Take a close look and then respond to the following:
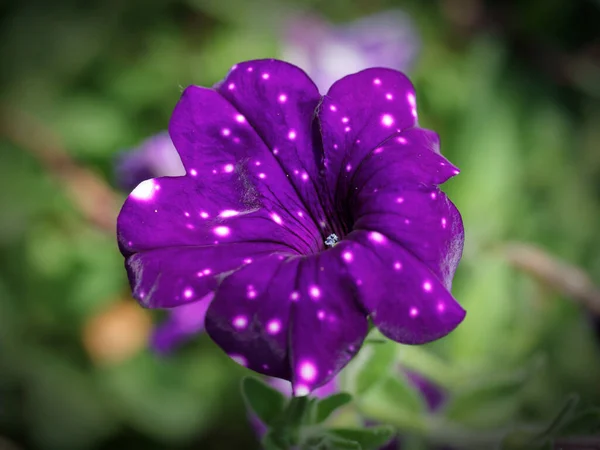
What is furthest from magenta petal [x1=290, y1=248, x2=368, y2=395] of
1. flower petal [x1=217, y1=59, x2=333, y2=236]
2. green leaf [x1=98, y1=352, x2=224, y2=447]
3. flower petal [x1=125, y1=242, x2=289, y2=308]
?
green leaf [x1=98, y1=352, x2=224, y2=447]

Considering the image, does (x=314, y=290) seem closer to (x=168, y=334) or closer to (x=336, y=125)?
(x=336, y=125)

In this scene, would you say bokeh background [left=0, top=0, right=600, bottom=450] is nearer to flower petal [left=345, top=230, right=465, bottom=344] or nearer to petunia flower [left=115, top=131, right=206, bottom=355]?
petunia flower [left=115, top=131, right=206, bottom=355]

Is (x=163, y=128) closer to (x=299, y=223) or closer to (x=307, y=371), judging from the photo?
(x=299, y=223)

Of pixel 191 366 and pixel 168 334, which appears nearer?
pixel 168 334

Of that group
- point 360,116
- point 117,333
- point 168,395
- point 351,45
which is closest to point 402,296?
point 360,116

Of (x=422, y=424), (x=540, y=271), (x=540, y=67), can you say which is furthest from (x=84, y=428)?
(x=540, y=67)
